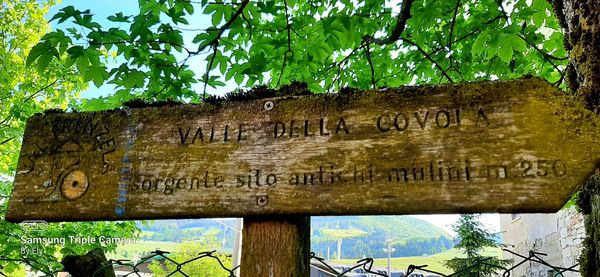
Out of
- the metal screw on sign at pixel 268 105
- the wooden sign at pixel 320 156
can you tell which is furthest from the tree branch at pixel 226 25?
the metal screw on sign at pixel 268 105

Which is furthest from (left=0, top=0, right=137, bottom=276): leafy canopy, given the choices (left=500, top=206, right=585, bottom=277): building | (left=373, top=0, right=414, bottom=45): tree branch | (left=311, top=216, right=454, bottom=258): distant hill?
(left=311, top=216, right=454, bottom=258): distant hill

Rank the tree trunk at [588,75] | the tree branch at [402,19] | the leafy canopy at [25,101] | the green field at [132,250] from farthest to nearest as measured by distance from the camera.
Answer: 1. the green field at [132,250]
2. the leafy canopy at [25,101]
3. the tree branch at [402,19]
4. the tree trunk at [588,75]

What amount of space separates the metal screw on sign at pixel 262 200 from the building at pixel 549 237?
5488mm

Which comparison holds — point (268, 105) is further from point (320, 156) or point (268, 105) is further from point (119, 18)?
point (119, 18)

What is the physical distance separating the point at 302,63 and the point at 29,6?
26.6 ft

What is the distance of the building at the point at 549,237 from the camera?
6887 mm

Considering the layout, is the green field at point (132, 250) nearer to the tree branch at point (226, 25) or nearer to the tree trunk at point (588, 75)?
the tree branch at point (226, 25)

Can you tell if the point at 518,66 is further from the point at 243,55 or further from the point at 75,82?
the point at 75,82

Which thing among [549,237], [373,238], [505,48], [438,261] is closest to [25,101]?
[505,48]

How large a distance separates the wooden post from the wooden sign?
0.19ft

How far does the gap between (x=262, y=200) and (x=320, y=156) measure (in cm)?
17

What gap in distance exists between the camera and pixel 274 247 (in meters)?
1.00

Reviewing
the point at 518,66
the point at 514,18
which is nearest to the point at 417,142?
the point at 514,18

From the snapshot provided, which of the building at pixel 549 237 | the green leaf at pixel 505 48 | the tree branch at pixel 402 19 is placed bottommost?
the building at pixel 549 237
